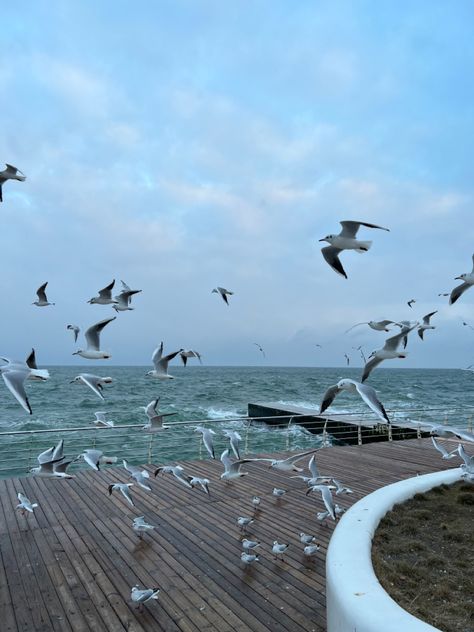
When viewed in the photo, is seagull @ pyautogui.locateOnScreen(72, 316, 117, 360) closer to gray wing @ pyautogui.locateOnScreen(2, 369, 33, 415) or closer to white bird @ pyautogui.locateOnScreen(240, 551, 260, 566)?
gray wing @ pyautogui.locateOnScreen(2, 369, 33, 415)

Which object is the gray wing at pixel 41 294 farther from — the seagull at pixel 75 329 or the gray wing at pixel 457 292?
the gray wing at pixel 457 292

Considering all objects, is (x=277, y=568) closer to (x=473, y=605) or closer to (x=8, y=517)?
(x=473, y=605)

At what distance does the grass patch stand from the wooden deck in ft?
2.84

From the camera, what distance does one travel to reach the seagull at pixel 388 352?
4539mm

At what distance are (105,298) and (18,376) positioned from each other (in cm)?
183

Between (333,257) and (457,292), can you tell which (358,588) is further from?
(457,292)

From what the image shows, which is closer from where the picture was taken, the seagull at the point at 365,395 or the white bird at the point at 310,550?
the seagull at the point at 365,395

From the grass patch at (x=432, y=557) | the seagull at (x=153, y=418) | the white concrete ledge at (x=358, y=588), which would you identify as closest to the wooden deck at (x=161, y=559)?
the white concrete ledge at (x=358, y=588)

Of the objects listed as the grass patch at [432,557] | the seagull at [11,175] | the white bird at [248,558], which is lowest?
the white bird at [248,558]

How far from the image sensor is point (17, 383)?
11.8 feet

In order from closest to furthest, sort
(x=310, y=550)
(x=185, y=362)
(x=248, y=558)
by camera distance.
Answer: (x=248, y=558)
(x=310, y=550)
(x=185, y=362)

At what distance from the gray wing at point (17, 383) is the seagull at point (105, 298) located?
1557 millimetres

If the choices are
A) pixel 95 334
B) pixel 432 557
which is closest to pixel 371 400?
pixel 432 557

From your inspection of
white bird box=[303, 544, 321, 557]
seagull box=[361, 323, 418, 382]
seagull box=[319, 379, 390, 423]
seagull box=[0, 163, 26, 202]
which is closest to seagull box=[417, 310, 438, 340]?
seagull box=[361, 323, 418, 382]
